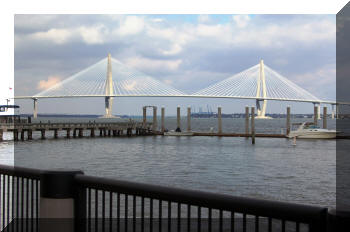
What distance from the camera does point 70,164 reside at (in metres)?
39.1

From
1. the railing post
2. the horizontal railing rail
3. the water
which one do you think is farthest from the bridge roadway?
the horizontal railing rail

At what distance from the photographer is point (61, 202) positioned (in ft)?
13.0

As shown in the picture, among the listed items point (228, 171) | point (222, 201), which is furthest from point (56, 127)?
point (222, 201)

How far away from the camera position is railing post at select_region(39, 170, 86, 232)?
3.95 m

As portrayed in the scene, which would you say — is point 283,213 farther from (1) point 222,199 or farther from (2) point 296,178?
(2) point 296,178

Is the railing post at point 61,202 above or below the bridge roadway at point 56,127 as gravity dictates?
above

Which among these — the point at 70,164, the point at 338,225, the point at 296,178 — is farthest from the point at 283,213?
the point at 70,164

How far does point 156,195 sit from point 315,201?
62.2 feet

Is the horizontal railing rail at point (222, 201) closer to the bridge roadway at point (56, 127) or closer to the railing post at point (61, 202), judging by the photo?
the railing post at point (61, 202)

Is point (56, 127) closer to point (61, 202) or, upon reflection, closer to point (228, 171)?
point (228, 171)

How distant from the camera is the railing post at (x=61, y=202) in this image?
3949 millimetres

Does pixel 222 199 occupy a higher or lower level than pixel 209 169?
higher

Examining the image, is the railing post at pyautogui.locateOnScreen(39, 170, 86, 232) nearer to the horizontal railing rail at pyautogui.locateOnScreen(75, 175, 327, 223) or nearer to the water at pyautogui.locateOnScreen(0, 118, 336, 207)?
the horizontal railing rail at pyautogui.locateOnScreen(75, 175, 327, 223)

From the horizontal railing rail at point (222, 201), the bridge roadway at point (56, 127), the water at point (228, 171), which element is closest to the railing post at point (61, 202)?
the horizontal railing rail at point (222, 201)
